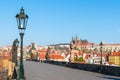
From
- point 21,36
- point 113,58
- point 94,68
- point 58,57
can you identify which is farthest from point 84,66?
point 113,58

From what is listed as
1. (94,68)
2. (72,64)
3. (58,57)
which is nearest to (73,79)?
(94,68)

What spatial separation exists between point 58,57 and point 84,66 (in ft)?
316

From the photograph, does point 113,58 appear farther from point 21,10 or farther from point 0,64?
point 21,10

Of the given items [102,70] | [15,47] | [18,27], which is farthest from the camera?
[15,47]

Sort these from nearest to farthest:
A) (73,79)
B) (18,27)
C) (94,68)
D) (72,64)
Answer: (18,27)
(73,79)
(94,68)
(72,64)

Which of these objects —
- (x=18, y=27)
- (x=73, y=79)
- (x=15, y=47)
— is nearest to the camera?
(x=18, y=27)

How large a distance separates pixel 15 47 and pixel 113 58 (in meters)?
118

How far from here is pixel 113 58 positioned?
159125 millimetres


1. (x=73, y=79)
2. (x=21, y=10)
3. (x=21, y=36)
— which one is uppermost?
(x=21, y=10)

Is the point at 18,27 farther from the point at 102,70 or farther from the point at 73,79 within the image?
the point at 102,70

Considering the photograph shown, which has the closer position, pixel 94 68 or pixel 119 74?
pixel 119 74

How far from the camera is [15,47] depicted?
44062 millimetres

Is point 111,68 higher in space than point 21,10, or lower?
lower

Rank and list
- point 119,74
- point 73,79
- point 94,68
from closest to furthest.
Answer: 1. point 73,79
2. point 119,74
3. point 94,68
